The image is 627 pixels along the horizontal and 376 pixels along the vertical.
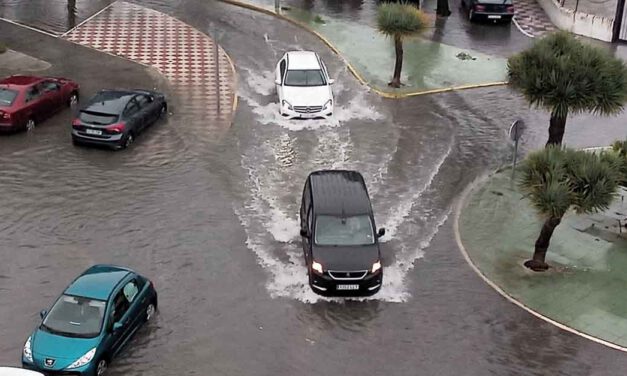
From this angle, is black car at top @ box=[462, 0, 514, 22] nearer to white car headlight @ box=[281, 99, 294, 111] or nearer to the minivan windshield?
white car headlight @ box=[281, 99, 294, 111]

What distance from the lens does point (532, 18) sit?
39.3m

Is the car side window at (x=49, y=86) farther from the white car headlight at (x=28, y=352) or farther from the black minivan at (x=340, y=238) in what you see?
the white car headlight at (x=28, y=352)

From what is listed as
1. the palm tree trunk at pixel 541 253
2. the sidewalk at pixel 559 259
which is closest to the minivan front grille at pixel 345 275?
the sidewalk at pixel 559 259

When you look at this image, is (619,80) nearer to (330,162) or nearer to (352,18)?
(330,162)

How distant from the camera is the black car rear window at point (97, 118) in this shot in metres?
24.7

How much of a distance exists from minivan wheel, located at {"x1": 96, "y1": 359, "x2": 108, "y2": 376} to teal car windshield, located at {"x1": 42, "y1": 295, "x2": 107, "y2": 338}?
507 mm

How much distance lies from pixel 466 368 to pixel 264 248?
6.02 m

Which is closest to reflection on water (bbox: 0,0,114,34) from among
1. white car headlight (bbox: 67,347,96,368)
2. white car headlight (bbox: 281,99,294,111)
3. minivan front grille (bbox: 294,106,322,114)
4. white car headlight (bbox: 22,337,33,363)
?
white car headlight (bbox: 281,99,294,111)

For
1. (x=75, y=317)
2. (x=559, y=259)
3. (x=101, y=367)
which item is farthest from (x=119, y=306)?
(x=559, y=259)

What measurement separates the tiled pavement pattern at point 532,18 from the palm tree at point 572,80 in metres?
14.5

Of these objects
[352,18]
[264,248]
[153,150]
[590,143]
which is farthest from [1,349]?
[352,18]

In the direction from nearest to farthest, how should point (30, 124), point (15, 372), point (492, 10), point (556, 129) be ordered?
point (15, 372), point (556, 129), point (30, 124), point (492, 10)

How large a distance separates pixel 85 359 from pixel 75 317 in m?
1.04

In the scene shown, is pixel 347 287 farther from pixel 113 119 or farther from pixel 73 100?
pixel 73 100
